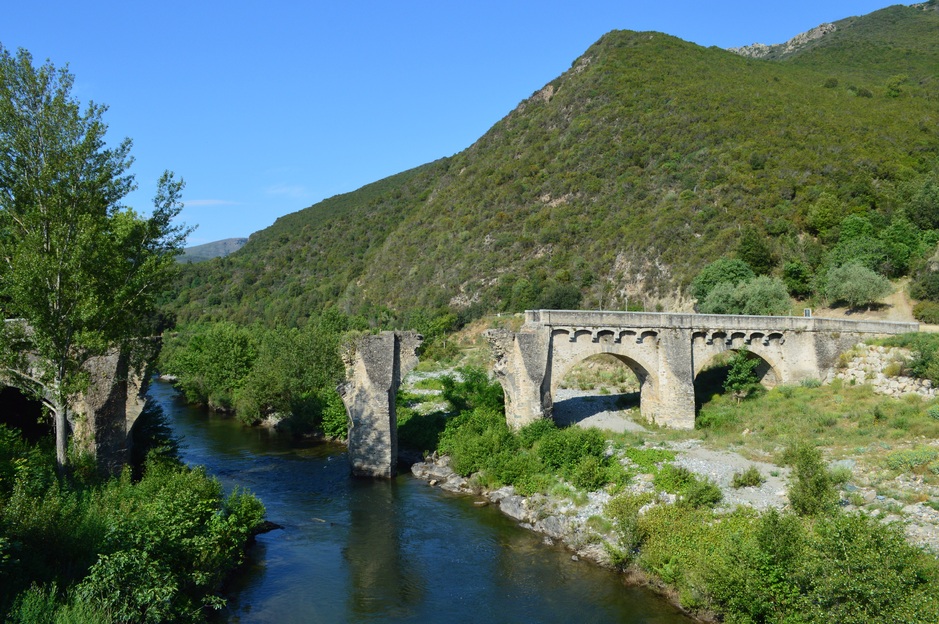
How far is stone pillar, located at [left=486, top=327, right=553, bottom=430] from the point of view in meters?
23.6

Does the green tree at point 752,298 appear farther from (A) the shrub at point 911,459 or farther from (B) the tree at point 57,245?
(B) the tree at point 57,245

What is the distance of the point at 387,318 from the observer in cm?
5703

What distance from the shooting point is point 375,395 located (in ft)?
72.0

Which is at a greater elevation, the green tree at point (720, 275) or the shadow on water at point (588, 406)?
the green tree at point (720, 275)

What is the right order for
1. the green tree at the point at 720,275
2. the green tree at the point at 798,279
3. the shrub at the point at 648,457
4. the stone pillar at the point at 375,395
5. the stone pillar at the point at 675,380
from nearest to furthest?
the shrub at the point at 648,457 → the stone pillar at the point at 375,395 → the stone pillar at the point at 675,380 → the green tree at the point at 798,279 → the green tree at the point at 720,275

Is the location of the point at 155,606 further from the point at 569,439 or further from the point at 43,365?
the point at 569,439

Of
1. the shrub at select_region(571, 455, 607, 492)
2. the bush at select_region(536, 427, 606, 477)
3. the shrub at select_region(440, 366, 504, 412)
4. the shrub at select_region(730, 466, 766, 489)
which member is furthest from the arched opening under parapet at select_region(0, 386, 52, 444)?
the shrub at select_region(730, 466, 766, 489)

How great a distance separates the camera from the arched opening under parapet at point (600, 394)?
1005 inches

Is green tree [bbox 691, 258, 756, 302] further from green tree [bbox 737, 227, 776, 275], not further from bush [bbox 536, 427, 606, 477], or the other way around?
bush [bbox 536, 427, 606, 477]

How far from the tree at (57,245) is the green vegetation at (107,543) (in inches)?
56.4

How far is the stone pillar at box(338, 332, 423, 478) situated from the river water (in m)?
0.80

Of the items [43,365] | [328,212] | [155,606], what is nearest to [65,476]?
[43,365]

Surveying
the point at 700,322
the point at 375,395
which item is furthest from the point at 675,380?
the point at 375,395

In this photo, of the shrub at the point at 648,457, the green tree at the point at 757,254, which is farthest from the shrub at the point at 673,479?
the green tree at the point at 757,254
